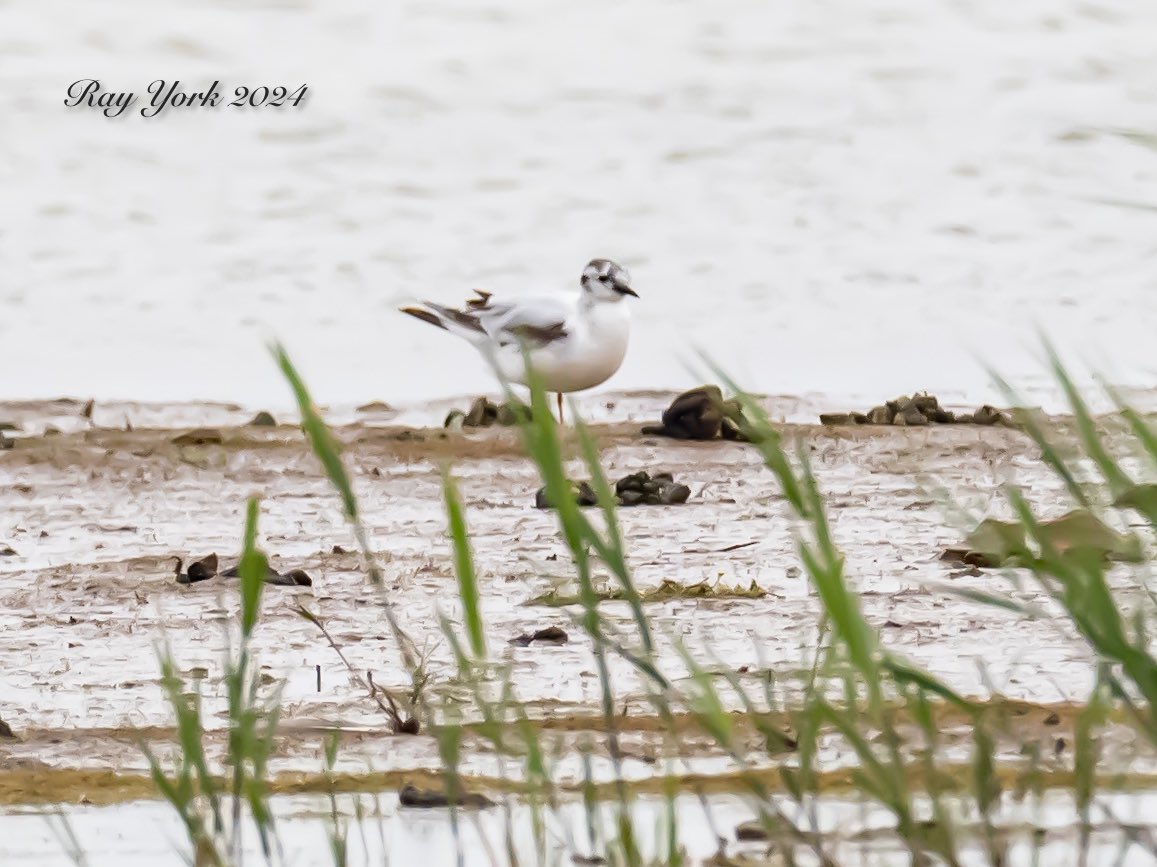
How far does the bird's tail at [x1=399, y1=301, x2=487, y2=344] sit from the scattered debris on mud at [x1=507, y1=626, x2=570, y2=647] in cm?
467

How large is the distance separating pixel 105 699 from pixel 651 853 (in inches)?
54.1

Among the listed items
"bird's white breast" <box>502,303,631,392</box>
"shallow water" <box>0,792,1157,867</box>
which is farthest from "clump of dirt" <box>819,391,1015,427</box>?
"shallow water" <box>0,792,1157,867</box>

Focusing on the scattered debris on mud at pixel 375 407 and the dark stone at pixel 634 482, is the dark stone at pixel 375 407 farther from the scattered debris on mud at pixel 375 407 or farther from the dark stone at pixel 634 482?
A: the dark stone at pixel 634 482

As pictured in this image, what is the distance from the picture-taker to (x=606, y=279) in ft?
29.6

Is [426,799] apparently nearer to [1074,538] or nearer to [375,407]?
[1074,538]

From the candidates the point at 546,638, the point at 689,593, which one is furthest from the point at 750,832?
the point at 689,593

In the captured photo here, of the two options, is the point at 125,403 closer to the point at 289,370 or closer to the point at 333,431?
the point at 333,431

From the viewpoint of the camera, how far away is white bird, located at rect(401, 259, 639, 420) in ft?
28.0

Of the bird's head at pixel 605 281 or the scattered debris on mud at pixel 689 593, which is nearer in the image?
the scattered debris on mud at pixel 689 593

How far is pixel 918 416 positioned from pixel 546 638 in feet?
12.8

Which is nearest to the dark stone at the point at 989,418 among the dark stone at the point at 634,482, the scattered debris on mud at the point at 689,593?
the dark stone at the point at 634,482

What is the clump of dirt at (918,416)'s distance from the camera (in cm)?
788

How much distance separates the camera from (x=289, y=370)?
260cm

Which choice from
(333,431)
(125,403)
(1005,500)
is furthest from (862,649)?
(125,403)
